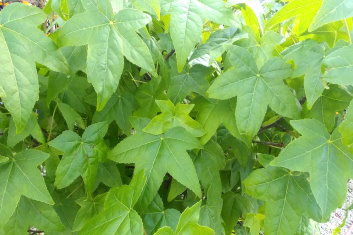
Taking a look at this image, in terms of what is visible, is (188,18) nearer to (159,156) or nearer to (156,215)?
(159,156)

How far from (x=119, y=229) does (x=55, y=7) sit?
492mm

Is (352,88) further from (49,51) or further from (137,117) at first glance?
(49,51)

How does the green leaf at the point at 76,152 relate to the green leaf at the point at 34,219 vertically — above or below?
above

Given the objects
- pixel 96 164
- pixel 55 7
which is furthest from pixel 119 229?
pixel 55 7

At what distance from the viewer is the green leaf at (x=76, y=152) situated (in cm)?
84

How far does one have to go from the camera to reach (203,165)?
96cm

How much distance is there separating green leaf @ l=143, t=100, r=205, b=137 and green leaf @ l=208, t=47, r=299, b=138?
82 mm

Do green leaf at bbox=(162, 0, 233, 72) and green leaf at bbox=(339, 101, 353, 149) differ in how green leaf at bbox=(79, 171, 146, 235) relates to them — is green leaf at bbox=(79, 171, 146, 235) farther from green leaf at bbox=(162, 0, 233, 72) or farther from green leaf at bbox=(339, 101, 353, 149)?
green leaf at bbox=(339, 101, 353, 149)

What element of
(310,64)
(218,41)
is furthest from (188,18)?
(310,64)

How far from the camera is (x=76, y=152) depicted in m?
0.87

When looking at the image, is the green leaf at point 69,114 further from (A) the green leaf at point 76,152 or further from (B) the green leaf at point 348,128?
A: (B) the green leaf at point 348,128

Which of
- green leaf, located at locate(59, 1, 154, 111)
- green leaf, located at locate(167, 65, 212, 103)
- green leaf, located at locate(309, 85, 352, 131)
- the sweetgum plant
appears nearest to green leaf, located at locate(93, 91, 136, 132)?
the sweetgum plant

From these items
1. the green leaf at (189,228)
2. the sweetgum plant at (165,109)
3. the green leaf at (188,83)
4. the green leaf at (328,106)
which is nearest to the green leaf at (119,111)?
the sweetgum plant at (165,109)

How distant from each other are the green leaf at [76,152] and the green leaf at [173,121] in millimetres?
114
